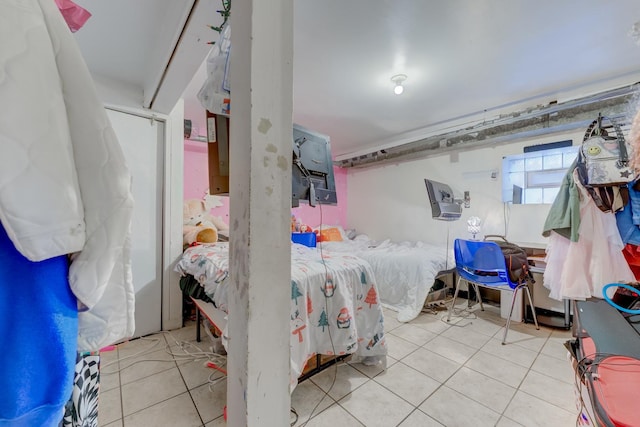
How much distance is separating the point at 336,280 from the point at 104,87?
243 centimetres

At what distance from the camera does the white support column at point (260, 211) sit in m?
0.55

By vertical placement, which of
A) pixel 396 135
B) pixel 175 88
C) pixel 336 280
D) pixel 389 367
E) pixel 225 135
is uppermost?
pixel 396 135

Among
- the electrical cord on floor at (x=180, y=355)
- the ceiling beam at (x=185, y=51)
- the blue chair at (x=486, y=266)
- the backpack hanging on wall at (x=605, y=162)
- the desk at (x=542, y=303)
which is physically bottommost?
the electrical cord on floor at (x=180, y=355)

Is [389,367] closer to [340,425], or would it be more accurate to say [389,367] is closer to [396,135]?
[340,425]

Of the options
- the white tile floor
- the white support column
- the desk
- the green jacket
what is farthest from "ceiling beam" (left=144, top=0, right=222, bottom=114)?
the desk

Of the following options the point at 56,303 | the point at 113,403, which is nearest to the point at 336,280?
the point at 56,303

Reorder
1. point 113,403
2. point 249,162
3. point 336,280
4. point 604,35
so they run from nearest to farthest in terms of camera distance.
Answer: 1. point 249,162
2. point 113,403
3. point 336,280
4. point 604,35

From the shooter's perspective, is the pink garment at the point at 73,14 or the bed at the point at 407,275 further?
the bed at the point at 407,275

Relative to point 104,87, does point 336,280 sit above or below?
below

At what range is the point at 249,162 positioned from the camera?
1.82ft

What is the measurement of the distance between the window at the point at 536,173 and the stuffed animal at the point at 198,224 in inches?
142

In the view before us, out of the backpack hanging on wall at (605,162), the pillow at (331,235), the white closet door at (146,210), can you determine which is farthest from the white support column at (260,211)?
the pillow at (331,235)

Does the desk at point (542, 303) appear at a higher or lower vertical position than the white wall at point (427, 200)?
lower

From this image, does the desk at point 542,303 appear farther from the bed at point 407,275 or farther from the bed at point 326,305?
the bed at point 326,305
